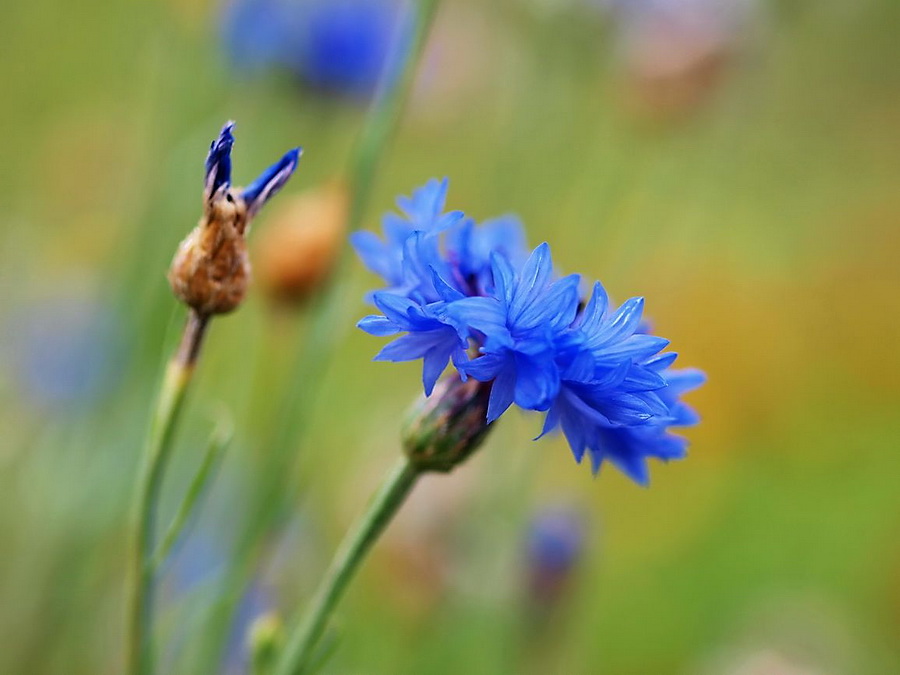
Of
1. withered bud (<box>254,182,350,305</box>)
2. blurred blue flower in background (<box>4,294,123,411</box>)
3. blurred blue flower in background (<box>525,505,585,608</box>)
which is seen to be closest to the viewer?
withered bud (<box>254,182,350,305</box>)

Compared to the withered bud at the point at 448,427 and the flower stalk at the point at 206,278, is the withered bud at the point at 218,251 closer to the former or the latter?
the flower stalk at the point at 206,278

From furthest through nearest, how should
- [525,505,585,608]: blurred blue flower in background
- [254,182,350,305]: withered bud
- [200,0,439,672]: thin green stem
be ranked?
[525,505,585,608]: blurred blue flower in background
[254,182,350,305]: withered bud
[200,0,439,672]: thin green stem

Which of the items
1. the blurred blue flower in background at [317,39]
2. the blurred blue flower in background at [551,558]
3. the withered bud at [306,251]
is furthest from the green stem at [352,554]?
the blurred blue flower in background at [317,39]

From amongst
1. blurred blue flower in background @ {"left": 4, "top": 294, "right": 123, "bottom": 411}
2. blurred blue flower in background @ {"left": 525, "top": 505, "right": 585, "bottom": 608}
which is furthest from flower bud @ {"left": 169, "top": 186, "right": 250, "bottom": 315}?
blurred blue flower in background @ {"left": 4, "top": 294, "right": 123, "bottom": 411}

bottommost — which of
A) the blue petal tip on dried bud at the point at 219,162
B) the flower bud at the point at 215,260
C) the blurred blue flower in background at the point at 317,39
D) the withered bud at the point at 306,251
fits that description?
the flower bud at the point at 215,260

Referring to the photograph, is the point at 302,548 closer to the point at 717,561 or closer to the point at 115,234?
the point at 115,234

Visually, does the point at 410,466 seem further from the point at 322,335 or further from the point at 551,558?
the point at 551,558

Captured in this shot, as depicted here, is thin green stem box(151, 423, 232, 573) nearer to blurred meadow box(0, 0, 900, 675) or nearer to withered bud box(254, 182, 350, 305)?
blurred meadow box(0, 0, 900, 675)
